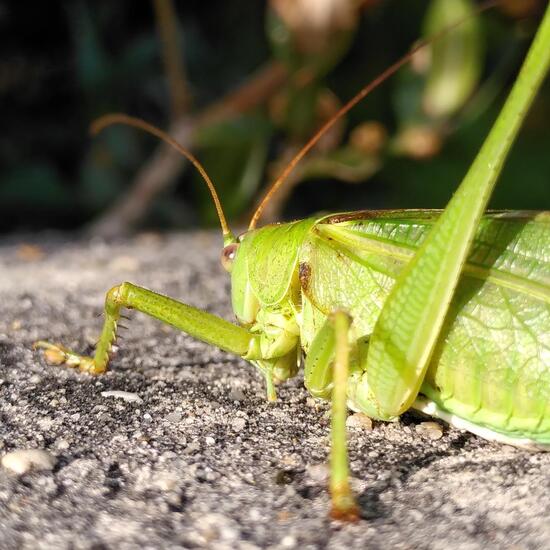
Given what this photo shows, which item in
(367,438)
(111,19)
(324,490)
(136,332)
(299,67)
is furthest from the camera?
(111,19)

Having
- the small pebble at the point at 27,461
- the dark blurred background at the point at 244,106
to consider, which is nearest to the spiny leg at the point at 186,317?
the small pebble at the point at 27,461

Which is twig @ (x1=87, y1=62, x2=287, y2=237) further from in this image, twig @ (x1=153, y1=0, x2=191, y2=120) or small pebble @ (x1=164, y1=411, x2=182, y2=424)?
small pebble @ (x1=164, y1=411, x2=182, y2=424)

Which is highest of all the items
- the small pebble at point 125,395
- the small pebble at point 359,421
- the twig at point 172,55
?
the twig at point 172,55

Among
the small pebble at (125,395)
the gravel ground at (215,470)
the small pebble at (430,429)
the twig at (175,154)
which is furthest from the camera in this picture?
the twig at (175,154)

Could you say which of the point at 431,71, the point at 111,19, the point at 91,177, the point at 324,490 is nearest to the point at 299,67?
the point at 431,71

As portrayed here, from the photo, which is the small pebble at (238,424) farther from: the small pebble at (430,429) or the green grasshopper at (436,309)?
the small pebble at (430,429)

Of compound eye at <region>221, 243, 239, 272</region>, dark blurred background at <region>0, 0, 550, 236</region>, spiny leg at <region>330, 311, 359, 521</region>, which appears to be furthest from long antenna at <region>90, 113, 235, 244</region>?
dark blurred background at <region>0, 0, 550, 236</region>

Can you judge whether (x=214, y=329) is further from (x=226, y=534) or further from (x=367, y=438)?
(x=226, y=534)

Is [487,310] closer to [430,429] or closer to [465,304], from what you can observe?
[465,304]
